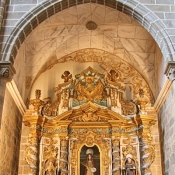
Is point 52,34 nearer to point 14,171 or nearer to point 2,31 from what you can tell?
point 2,31

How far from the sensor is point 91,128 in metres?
8.31

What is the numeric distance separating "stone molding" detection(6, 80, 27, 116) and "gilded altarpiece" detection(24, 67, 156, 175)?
27 cm

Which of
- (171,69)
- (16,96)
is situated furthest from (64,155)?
(171,69)

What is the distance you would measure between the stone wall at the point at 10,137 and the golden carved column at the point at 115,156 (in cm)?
242

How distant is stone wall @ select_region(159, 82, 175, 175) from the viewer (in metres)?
6.57

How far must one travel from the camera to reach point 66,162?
26.1 ft

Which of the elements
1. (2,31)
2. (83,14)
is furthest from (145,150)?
(2,31)

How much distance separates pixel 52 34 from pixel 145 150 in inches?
153

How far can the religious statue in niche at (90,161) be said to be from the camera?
791 centimetres

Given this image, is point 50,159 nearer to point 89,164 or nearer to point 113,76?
point 89,164

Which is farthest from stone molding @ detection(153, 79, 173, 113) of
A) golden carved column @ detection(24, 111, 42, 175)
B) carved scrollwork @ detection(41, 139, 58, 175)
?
golden carved column @ detection(24, 111, 42, 175)

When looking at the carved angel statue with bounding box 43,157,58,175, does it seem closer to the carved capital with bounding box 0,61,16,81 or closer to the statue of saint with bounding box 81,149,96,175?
the statue of saint with bounding box 81,149,96,175

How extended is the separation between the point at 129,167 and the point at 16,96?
10.7 ft

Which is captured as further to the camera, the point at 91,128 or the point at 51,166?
the point at 91,128
